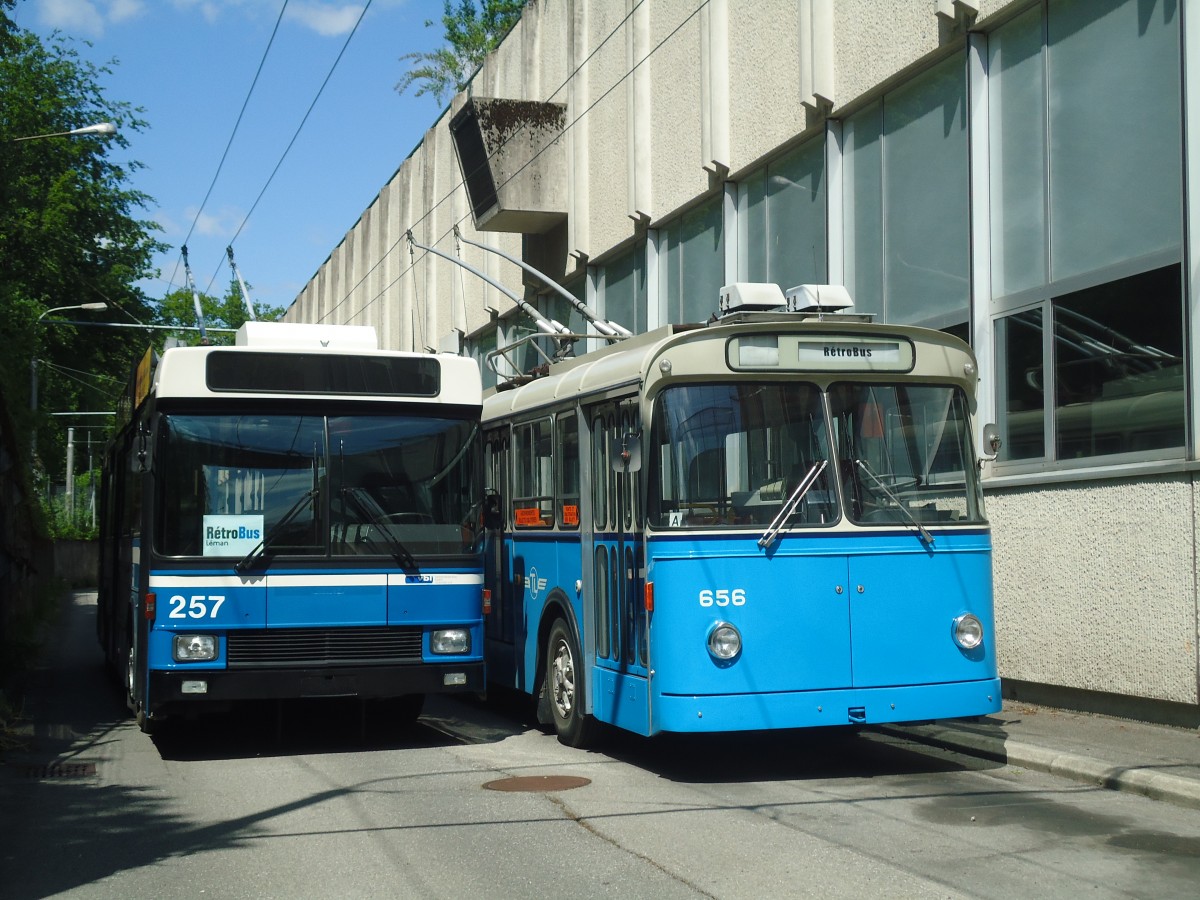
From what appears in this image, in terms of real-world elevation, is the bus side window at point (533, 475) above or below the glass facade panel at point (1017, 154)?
below

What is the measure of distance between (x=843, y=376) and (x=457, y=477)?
326cm

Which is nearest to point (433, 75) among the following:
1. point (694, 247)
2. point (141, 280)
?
point (141, 280)

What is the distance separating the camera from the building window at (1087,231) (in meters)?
11.4

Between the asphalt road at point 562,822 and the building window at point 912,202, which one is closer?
the asphalt road at point 562,822

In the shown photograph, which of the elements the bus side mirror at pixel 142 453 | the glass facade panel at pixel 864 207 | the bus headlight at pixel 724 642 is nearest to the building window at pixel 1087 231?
the glass facade panel at pixel 864 207

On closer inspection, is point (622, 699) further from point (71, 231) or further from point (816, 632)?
point (71, 231)

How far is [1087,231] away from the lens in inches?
487

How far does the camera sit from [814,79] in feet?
53.8

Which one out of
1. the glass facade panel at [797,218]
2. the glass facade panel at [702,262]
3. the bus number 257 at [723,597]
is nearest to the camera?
the bus number 257 at [723,597]

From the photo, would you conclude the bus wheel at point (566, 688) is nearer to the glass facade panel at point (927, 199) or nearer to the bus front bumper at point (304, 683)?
the bus front bumper at point (304, 683)

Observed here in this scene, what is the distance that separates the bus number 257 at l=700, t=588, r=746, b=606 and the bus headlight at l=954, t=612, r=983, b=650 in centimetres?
145

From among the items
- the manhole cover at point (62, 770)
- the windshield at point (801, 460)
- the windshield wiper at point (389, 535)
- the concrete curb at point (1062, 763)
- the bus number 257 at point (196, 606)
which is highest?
the windshield at point (801, 460)

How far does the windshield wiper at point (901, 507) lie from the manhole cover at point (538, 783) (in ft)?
8.70

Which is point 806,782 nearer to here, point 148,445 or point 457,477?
point 457,477
